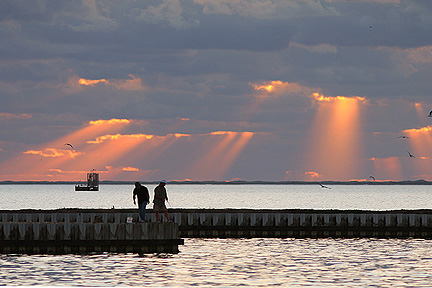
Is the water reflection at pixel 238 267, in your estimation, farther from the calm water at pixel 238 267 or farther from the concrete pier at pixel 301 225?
the concrete pier at pixel 301 225

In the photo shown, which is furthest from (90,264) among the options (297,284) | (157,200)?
(297,284)

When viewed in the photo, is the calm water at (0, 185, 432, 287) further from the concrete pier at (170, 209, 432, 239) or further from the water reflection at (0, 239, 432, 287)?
the concrete pier at (170, 209, 432, 239)

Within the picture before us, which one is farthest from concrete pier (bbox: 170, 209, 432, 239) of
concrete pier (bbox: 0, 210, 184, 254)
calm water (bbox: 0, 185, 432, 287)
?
concrete pier (bbox: 0, 210, 184, 254)

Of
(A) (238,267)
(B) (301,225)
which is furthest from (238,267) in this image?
(B) (301,225)

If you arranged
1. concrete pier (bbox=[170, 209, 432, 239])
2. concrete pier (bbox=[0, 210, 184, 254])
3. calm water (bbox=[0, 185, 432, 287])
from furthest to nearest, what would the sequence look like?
concrete pier (bbox=[170, 209, 432, 239]), concrete pier (bbox=[0, 210, 184, 254]), calm water (bbox=[0, 185, 432, 287])

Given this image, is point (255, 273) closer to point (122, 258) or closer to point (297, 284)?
point (297, 284)

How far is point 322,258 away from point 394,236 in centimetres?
1691

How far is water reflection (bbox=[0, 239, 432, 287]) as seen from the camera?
34906mm

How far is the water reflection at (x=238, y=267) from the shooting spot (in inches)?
1374

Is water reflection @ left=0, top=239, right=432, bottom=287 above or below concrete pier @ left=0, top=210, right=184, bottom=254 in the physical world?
below

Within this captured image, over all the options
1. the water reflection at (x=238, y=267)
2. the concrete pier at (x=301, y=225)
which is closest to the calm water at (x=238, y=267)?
the water reflection at (x=238, y=267)

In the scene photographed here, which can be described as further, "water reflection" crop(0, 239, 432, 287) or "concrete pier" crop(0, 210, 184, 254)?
"concrete pier" crop(0, 210, 184, 254)

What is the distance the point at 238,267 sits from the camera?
40219mm

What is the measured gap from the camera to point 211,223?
60.2 m
